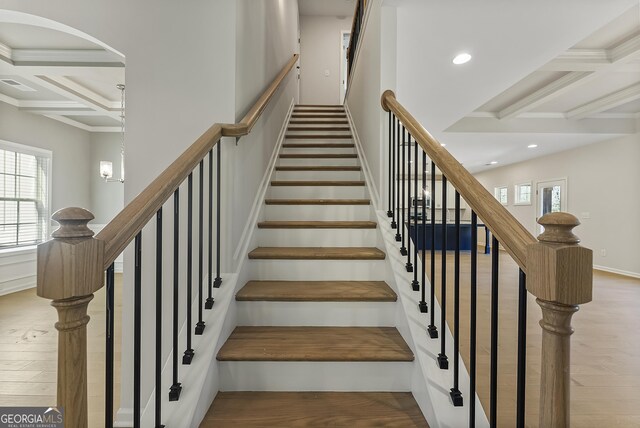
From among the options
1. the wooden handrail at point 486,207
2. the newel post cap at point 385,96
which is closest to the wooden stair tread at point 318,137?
the newel post cap at point 385,96

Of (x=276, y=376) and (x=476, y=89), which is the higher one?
(x=476, y=89)

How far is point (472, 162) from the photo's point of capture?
30.9 feet

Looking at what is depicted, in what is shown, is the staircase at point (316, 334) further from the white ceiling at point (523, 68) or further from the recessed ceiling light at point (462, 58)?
the recessed ceiling light at point (462, 58)

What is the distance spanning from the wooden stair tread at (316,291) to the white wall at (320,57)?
6.98 m

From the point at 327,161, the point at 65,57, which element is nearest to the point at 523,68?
the point at 327,161

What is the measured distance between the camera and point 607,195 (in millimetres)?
6211

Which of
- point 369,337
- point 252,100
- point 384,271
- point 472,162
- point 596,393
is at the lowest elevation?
point 596,393

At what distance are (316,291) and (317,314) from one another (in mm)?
125

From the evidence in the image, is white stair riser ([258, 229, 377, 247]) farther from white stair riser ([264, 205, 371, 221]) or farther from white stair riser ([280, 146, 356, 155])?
white stair riser ([280, 146, 356, 155])

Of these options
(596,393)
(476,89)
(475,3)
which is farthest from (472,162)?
(596,393)

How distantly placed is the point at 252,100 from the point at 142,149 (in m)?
0.84

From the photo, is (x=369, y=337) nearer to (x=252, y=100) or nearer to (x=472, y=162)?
(x=252, y=100)

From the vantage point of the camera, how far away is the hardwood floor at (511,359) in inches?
68.5

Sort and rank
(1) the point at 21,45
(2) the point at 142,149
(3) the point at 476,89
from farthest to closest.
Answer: (3) the point at 476,89, (1) the point at 21,45, (2) the point at 142,149
